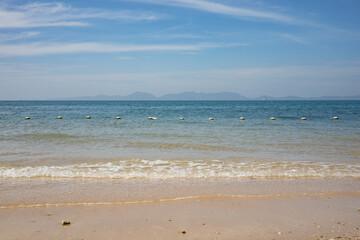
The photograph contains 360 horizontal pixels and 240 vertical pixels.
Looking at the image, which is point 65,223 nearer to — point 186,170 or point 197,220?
point 197,220

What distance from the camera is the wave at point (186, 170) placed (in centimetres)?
907

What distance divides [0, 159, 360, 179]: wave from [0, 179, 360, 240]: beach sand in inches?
69.9

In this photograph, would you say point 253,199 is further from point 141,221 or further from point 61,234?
point 61,234

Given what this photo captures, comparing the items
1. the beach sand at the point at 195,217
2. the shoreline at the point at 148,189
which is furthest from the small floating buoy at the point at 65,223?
the shoreline at the point at 148,189

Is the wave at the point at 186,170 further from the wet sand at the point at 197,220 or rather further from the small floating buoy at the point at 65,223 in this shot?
the small floating buoy at the point at 65,223

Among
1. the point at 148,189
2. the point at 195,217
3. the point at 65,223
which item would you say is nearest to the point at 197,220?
the point at 195,217

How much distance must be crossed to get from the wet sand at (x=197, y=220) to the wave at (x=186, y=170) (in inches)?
97.8

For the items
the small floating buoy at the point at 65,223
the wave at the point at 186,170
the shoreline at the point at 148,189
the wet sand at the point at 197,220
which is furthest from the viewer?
the wave at the point at 186,170

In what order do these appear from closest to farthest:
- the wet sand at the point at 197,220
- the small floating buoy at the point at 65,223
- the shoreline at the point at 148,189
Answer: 1. the wet sand at the point at 197,220
2. the small floating buoy at the point at 65,223
3. the shoreline at the point at 148,189

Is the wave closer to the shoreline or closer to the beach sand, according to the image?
the shoreline

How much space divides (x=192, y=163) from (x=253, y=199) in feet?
13.7

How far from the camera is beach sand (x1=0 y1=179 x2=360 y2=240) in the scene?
5.03m

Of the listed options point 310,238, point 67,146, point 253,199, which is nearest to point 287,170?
point 253,199

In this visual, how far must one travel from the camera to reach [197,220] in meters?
5.62
